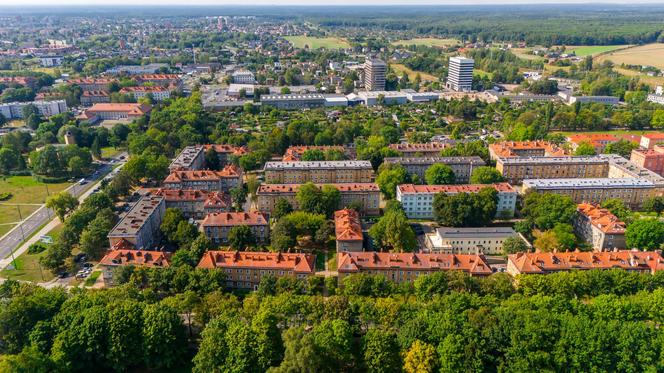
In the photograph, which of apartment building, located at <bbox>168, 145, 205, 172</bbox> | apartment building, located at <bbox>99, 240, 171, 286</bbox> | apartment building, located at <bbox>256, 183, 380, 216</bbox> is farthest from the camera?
apartment building, located at <bbox>168, 145, 205, 172</bbox>

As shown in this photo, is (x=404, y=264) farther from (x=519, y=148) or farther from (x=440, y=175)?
(x=519, y=148)

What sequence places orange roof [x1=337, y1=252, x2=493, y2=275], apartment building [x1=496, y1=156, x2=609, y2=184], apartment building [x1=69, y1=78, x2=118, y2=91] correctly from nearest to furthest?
orange roof [x1=337, y1=252, x2=493, y2=275], apartment building [x1=496, y1=156, x2=609, y2=184], apartment building [x1=69, y1=78, x2=118, y2=91]

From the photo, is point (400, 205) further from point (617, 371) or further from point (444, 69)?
point (444, 69)

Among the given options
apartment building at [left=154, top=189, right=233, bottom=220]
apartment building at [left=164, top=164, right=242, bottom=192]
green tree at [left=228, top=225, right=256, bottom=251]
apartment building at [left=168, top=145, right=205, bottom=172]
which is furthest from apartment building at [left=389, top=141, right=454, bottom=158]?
Result: green tree at [left=228, top=225, right=256, bottom=251]

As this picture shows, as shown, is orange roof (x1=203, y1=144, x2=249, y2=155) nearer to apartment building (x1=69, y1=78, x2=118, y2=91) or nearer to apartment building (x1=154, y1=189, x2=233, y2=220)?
apartment building (x1=154, y1=189, x2=233, y2=220)

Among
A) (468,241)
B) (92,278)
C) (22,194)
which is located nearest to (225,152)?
(22,194)

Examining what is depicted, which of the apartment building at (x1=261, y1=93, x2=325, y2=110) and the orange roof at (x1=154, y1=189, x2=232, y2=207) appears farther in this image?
the apartment building at (x1=261, y1=93, x2=325, y2=110)

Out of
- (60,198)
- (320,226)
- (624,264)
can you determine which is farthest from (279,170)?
(624,264)
